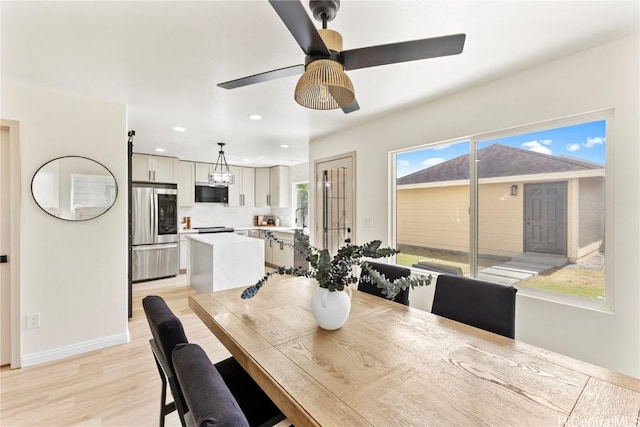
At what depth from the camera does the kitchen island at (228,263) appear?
3795 mm

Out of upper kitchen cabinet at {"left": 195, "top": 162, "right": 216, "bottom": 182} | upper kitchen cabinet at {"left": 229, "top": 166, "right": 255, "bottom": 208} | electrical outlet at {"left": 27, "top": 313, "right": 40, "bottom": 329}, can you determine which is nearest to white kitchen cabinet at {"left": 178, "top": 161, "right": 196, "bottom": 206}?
upper kitchen cabinet at {"left": 195, "top": 162, "right": 216, "bottom": 182}

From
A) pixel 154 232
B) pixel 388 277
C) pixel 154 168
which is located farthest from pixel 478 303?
pixel 154 168

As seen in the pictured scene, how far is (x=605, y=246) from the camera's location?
1867 millimetres

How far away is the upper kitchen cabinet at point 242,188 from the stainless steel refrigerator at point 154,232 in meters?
A: 1.30

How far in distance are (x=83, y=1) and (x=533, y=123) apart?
9.32 feet

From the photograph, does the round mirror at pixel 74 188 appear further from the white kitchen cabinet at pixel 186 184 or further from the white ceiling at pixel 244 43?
the white kitchen cabinet at pixel 186 184

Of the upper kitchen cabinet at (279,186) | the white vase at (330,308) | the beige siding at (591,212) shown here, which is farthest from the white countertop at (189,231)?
the beige siding at (591,212)

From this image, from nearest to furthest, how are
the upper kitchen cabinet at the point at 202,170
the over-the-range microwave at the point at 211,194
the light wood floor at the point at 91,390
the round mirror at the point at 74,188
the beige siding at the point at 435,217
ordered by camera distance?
the light wood floor at the point at 91,390, the round mirror at the point at 74,188, the beige siding at the point at 435,217, the upper kitchen cabinet at the point at 202,170, the over-the-range microwave at the point at 211,194

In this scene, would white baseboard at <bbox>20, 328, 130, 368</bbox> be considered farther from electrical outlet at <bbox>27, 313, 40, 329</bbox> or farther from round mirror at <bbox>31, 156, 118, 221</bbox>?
round mirror at <bbox>31, 156, 118, 221</bbox>

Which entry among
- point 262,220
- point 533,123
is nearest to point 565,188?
point 533,123

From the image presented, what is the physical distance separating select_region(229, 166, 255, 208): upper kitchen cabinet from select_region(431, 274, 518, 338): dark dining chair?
550 centimetres

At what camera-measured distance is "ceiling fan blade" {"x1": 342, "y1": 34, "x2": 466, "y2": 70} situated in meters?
1.16

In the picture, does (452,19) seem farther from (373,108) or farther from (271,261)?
(271,261)

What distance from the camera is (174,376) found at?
1111 millimetres
